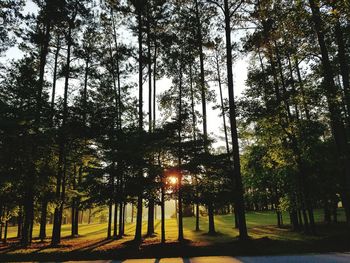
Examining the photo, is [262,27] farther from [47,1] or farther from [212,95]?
[47,1]

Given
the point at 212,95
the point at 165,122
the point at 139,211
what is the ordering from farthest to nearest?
the point at 212,95 → the point at 165,122 → the point at 139,211

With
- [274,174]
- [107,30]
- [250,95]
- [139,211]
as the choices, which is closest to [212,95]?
[250,95]

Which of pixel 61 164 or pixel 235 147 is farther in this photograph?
pixel 61 164

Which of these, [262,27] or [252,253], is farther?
[262,27]

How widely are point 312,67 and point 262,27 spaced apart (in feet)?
13.4

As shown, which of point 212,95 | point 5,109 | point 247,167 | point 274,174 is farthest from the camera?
point 247,167

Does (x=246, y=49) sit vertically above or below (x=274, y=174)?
above

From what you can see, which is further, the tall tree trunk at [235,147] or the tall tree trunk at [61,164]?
the tall tree trunk at [61,164]

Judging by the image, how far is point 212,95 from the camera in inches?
953

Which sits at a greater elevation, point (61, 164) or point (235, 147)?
point (235, 147)

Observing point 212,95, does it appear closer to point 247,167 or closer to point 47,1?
point 247,167

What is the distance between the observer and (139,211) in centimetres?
1526

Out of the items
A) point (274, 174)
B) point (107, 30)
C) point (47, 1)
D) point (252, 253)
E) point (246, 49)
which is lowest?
point (252, 253)

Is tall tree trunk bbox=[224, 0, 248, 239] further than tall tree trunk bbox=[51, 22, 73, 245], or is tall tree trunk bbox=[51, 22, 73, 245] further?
tall tree trunk bbox=[51, 22, 73, 245]
